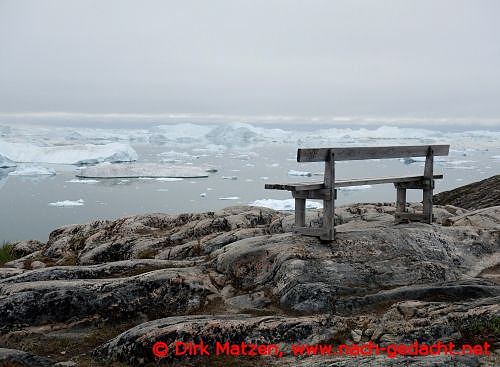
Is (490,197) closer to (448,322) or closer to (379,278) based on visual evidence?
(379,278)

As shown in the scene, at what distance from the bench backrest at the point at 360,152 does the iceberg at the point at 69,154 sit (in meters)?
83.9

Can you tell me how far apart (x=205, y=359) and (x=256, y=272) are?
256 centimetres

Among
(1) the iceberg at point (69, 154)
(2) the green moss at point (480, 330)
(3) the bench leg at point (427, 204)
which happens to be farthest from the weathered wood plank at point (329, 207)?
(1) the iceberg at point (69, 154)

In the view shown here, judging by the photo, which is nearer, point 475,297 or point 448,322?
point 448,322

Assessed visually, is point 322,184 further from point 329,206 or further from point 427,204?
point 427,204

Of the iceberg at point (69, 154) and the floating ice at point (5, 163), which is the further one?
the iceberg at point (69, 154)

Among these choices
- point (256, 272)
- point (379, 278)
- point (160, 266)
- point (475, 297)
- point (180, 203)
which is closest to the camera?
point (475, 297)

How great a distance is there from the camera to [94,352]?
699cm

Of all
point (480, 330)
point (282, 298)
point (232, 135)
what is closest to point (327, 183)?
point (282, 298)

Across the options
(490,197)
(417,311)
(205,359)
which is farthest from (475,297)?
(490,197)

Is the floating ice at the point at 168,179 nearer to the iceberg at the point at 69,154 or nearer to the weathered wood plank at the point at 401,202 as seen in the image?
the iceberg at the point at 69,154
